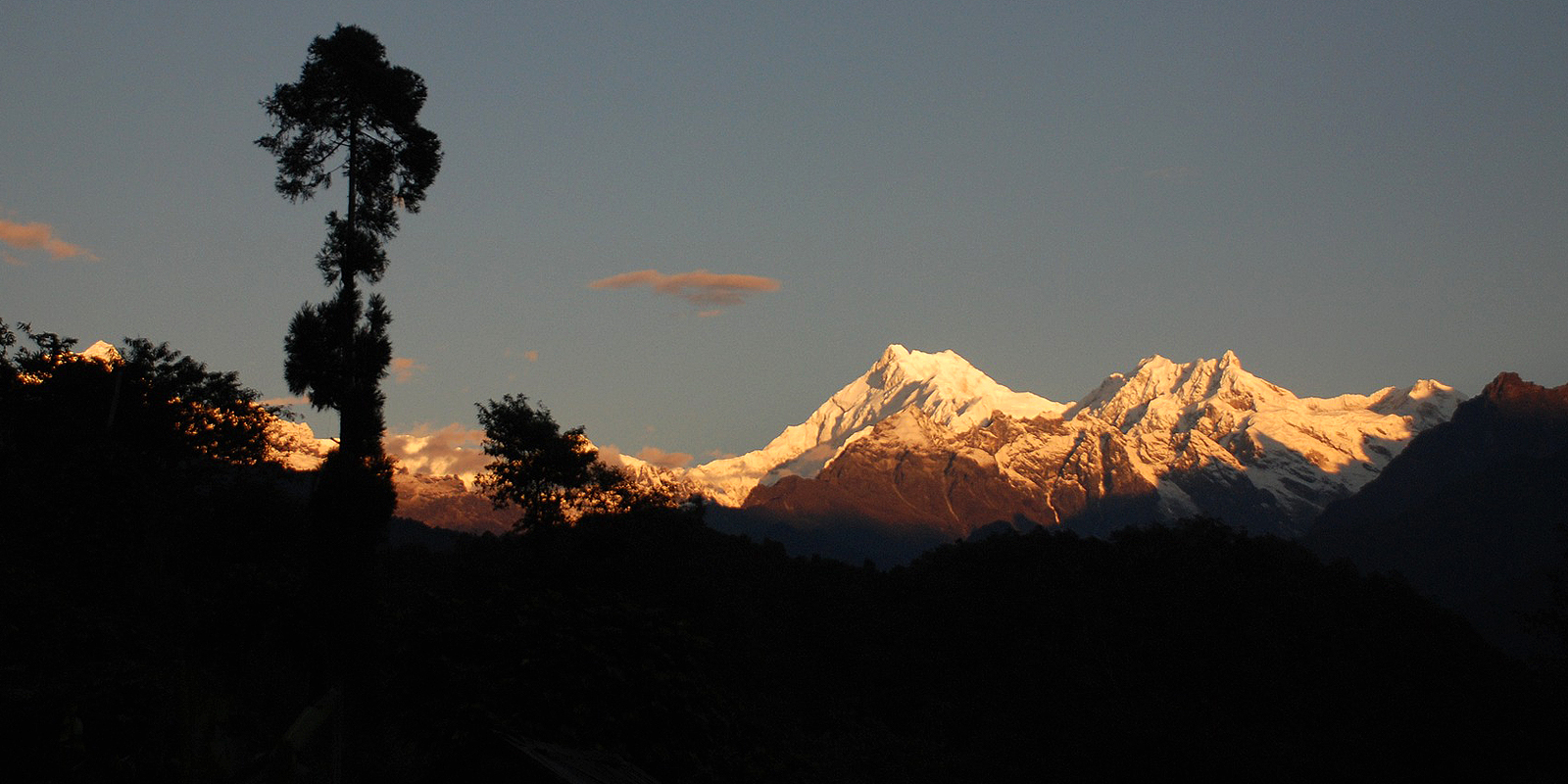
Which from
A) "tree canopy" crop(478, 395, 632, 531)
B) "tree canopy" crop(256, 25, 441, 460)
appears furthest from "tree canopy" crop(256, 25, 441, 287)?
"tree canopy" crop(478, 395, 632, 531)

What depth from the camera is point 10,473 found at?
26062 mm

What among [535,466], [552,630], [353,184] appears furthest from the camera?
[535,466]

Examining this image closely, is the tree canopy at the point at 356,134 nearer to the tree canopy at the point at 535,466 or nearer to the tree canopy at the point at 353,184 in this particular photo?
the tree canopy at the point at 353,184

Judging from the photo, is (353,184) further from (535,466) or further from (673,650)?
(535,466)

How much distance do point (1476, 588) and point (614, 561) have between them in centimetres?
14635

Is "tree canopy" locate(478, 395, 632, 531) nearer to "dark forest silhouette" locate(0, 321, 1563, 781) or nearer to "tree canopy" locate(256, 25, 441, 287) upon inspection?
"dark forest silhouette" locate(0, 321, 1563, 781)

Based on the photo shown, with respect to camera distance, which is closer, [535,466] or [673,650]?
[673,650]

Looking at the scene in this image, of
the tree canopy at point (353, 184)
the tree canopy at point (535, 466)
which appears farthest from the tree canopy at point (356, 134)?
the tree canopy at point (535, 466)

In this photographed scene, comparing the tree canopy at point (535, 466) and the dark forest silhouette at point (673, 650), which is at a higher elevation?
the tree canopy at point (535, 466)

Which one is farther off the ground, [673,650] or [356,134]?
[356,134]

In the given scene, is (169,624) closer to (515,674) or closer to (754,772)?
(515,674)

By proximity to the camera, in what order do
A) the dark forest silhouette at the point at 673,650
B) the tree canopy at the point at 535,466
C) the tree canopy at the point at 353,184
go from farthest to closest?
the tree canopy at the point at 535,466
the tree canopy at the point at 353,184
the dark forest silhouette at the point at 673,650

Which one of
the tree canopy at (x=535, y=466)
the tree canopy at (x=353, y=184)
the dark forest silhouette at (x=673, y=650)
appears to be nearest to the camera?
the dark forest silhouette at (x=673, y=650)

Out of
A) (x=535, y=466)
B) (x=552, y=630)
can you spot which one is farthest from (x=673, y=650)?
(x=535, y=466)
